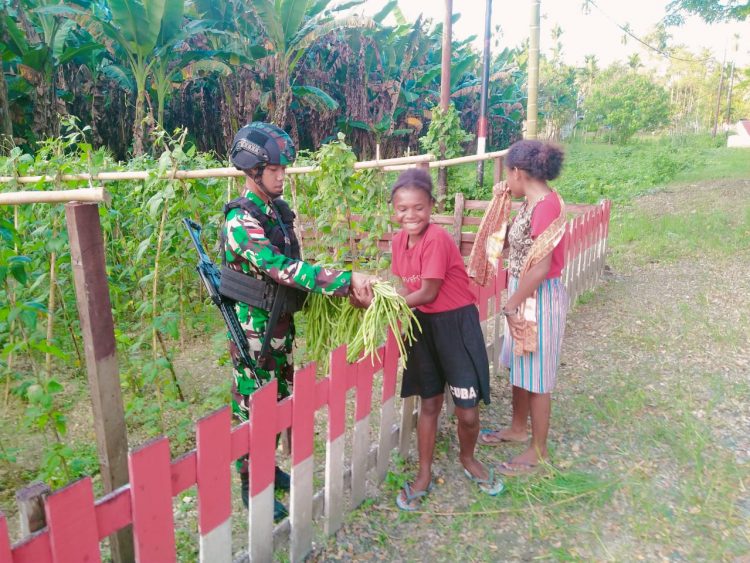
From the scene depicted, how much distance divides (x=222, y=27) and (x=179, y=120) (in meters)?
4.19

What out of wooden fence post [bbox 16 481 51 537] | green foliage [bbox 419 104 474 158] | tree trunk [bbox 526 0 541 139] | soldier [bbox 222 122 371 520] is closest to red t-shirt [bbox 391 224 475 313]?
soldier [bbox 222 122 371 520]

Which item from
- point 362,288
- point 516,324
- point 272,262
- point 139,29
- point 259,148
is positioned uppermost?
point 139,29

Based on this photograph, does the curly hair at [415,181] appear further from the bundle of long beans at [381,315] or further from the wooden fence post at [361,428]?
the wooden fence post at [361,428]

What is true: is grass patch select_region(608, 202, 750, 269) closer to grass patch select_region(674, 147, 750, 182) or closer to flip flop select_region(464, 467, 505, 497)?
flip flop select_region(464, 467, 505, 497)

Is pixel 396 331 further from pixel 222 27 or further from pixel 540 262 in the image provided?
pixel 222 27

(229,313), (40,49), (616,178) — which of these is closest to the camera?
(229,313)

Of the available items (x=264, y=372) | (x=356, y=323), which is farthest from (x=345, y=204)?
(x=264, y=372)

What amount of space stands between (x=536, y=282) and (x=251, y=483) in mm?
1538

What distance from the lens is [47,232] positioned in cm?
340

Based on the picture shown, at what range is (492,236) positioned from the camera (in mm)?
3113

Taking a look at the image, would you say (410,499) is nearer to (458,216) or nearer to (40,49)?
(458,216)

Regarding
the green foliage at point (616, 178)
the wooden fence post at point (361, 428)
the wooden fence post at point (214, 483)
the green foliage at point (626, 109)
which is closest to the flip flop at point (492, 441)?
the wooden fence post at point (361, 428)

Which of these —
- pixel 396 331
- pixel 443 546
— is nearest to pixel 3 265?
pixel 396 331

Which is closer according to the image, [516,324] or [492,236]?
[516,324]
